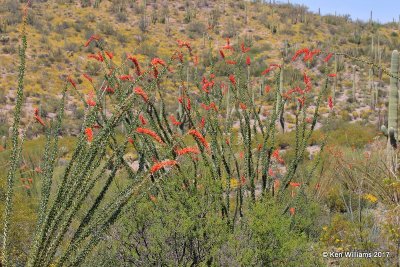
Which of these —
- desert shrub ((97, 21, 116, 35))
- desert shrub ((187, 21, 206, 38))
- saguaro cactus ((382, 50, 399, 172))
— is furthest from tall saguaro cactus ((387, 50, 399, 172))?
desert shrub ((187, 21, 206, 38))

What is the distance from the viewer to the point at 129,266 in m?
5.04

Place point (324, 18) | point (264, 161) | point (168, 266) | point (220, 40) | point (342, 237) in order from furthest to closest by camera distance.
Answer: point (324, 18) < point (220, 40) < point (342, 237) < point (264, 161) < point (168, 266)

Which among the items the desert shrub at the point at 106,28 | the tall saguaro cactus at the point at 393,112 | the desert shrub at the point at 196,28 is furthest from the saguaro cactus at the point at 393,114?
the desert shrub at the point at 196,28

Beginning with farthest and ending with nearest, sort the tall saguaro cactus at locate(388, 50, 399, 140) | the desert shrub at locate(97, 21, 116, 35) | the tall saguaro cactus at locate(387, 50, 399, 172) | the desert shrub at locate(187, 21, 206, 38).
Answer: the desert shrub at locate(187, 21, 206, 38) → the desert shrub at locate(97, 21, 116, 35) → the tall saguaro cactus at locate(388, 50, 399, 140) → the tall saguaro cactus at locate(387, 50, 399, 172)

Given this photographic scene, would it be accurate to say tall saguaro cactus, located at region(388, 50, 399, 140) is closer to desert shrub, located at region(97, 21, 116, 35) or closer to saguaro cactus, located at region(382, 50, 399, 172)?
saguaro cactus, located at region(382, 50, 399, 172)

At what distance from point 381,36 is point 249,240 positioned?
38183 millimetres

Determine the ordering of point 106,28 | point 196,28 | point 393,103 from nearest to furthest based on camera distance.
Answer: point 393,103 → point 106,28 → point 196,28

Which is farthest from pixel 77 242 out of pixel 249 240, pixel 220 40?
pixel 220 40

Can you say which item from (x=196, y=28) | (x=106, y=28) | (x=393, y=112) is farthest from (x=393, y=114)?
(x=196, y=28)

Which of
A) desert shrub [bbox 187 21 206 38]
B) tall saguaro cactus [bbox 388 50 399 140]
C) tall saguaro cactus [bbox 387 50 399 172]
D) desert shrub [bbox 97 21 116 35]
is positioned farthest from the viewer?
desert shrub [bbox 187 21 206 38]

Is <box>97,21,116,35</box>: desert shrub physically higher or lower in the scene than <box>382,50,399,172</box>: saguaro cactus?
higher

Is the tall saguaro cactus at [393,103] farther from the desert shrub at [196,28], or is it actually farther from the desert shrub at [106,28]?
the desert shrub at [196,28]

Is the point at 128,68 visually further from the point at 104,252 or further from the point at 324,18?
the point at 104,252

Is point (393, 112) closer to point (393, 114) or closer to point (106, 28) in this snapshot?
point (393, 114)
